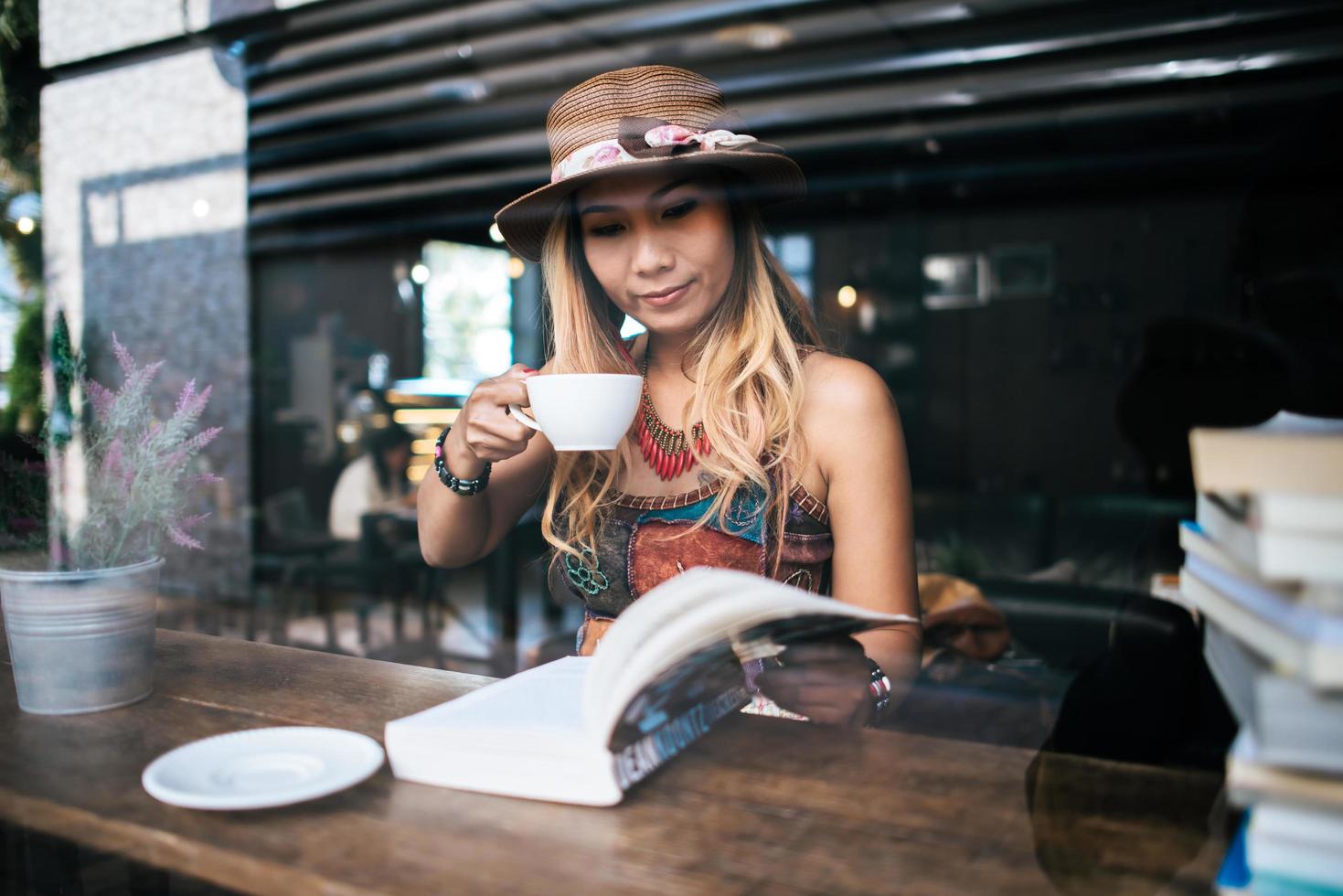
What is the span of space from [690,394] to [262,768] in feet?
2.86

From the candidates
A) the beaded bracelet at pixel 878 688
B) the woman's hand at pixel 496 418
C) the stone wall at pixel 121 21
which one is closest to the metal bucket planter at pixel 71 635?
the woman's hand at pixel 496 418

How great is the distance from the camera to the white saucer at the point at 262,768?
713 millimetres

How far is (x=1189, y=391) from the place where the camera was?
182 centimetres

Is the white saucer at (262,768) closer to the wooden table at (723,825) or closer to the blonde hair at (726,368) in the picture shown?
the wooden table at (723,825)

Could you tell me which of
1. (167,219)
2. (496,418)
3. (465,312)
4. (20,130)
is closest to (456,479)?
(496,418)

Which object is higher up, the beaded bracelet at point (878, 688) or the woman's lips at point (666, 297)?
the woman's lips at point (666, 297)

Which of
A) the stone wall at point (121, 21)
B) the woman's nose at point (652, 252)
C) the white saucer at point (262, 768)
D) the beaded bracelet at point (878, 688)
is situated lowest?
the beaded bracelet at point (878, 688)

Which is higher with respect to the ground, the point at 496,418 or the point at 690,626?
the point at 496,418

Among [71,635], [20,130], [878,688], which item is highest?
[20,130]

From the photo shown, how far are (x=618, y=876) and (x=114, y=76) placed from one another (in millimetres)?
4597

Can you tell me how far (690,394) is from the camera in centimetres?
149

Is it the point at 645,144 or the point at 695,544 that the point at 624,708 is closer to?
the point at 695,544

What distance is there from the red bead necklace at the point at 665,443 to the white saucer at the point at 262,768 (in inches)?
27.5

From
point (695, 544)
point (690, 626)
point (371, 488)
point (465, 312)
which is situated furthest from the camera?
point (465, 312)
